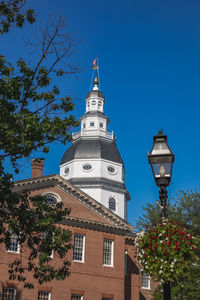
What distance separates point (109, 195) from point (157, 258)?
137ft

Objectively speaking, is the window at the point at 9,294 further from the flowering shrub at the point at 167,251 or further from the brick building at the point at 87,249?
the flowering shrub at the point at 167,251

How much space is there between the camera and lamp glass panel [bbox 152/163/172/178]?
9672 mm

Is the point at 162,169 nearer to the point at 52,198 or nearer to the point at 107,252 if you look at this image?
the point at 52,198

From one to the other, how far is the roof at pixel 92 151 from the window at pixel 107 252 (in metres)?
19.9

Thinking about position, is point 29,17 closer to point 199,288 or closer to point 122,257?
point 199,288

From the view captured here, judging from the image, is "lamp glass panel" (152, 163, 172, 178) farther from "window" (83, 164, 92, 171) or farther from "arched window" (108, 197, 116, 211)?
"window" (83, 164, 92, 171)

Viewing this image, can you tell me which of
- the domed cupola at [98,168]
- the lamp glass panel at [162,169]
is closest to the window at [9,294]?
the domed cupola at [98,168]

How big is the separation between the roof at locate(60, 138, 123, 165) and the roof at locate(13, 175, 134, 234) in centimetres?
1870

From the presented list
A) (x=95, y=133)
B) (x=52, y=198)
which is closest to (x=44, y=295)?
(x=52, y=198)

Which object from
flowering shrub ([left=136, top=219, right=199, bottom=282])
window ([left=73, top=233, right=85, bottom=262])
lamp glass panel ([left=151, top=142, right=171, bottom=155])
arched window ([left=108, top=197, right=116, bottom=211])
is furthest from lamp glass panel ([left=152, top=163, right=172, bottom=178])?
arched window ([left=108, top=197, right=116, bottom=211])

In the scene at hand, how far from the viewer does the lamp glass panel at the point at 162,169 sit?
9.67 m

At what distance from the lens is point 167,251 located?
34.7ft


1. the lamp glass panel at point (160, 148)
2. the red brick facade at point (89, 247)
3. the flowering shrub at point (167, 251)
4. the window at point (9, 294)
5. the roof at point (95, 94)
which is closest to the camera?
the lamp glass panel at point (160, 148)

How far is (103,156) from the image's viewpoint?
177 feet
